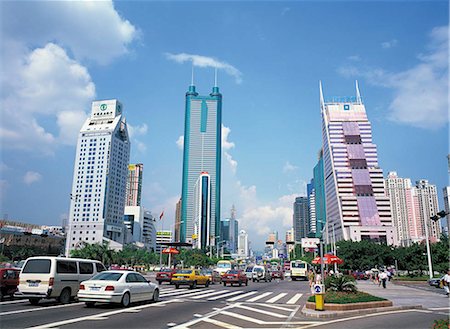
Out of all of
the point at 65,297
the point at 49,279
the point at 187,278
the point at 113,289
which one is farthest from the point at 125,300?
the point at 187,278

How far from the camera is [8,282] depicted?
18953 mm

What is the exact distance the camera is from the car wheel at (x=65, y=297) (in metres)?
16.5

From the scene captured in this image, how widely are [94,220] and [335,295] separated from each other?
144525mm

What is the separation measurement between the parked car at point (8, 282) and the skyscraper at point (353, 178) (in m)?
136

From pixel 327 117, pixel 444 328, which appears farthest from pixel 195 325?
pixel 327 117

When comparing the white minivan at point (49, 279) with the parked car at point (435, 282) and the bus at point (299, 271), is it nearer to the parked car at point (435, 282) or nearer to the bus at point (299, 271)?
the parked car at point (435, 282)

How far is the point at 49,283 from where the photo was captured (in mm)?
15797

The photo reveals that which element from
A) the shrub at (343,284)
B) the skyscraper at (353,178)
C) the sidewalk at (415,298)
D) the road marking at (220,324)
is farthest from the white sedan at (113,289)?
the skyscraper at (353,178)

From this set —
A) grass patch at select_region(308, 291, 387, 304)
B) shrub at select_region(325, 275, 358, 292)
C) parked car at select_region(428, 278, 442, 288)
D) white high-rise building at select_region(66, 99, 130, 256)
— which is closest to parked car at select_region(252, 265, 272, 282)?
parked car at select_region(428, 278, 442, 288)

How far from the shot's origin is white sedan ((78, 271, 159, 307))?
14.8 m

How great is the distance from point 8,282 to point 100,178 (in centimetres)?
14023

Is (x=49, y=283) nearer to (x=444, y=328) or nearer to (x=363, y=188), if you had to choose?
(x=444, y=328)

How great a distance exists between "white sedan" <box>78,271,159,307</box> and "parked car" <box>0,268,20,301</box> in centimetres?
554

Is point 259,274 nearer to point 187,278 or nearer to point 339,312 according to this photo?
point 187,278
